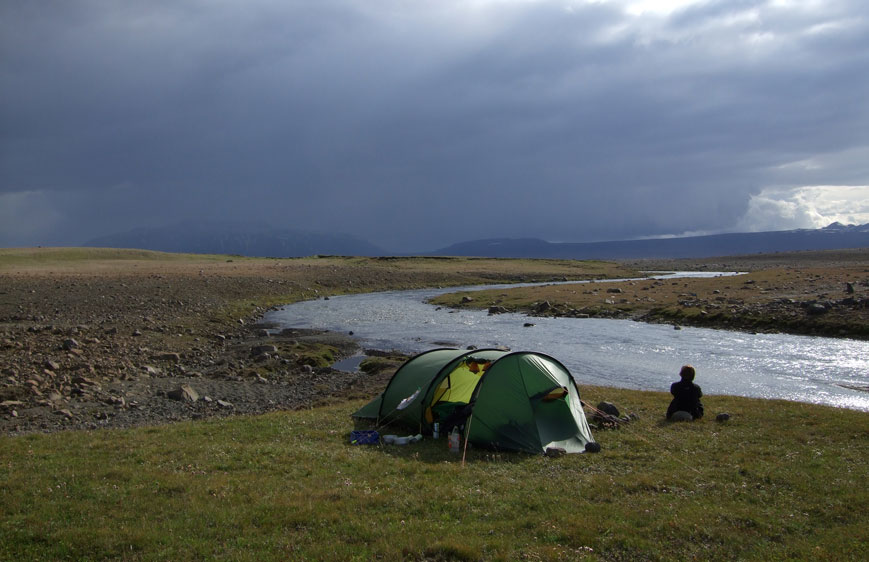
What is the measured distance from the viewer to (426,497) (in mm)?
11281

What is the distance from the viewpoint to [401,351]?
119 feet

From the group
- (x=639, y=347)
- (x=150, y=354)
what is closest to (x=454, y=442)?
(x=150, y=354)

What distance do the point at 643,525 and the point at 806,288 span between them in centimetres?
5518

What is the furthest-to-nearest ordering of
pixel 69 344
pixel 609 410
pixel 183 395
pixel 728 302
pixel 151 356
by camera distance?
pixel 728 302
pixel 151 356
pixel 69 344
pixel 183 395
pixel 609 410

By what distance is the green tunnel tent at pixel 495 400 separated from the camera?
1545 cm

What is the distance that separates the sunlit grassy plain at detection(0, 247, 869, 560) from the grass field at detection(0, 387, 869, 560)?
0.04 meters

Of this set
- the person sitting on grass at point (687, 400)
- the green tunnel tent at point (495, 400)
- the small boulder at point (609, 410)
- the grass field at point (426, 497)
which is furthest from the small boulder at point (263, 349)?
the person sitting on grass at point (687, 400)

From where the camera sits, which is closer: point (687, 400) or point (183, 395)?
point (687, 400)

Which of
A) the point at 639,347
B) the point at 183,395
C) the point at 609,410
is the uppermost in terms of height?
the point at 609,410

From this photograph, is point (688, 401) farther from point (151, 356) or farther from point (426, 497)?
point (151, 356)

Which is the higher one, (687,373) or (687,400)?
(687,373)

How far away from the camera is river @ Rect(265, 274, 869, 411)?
1071 inches

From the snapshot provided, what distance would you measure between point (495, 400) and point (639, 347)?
23875mm

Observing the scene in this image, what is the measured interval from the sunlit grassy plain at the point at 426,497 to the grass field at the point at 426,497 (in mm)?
41
